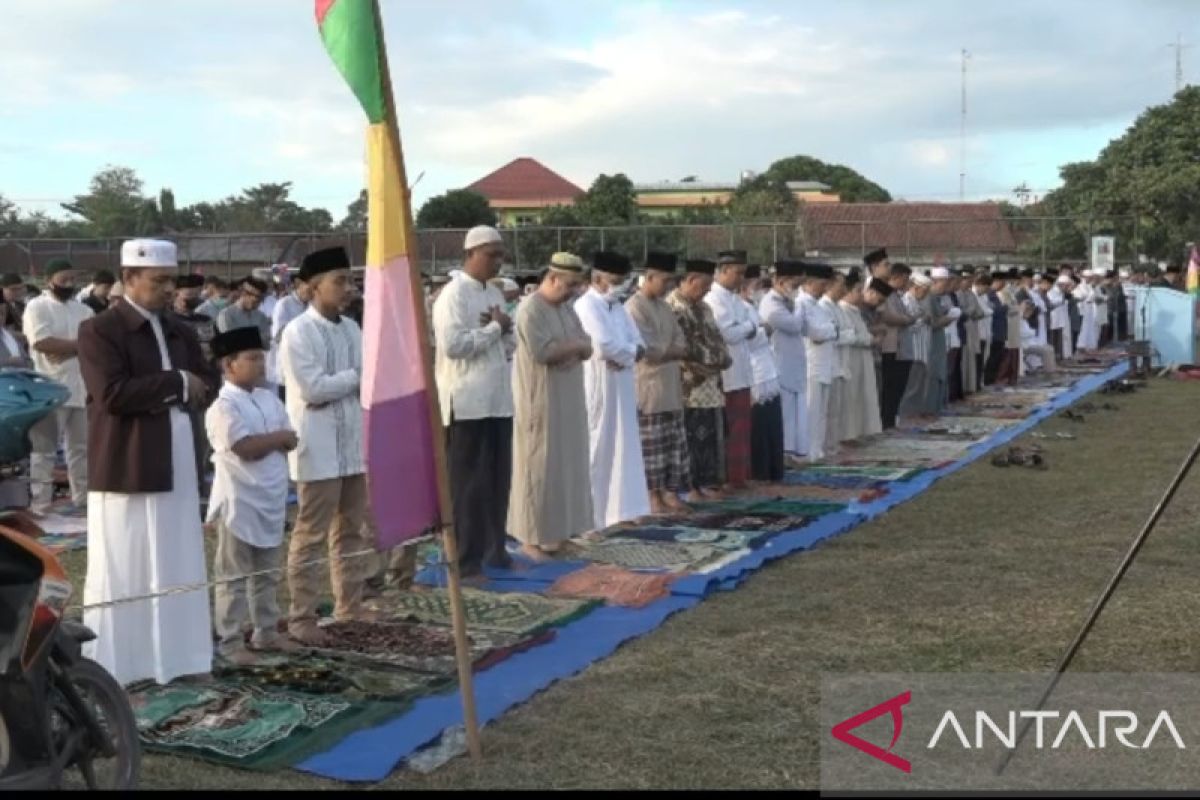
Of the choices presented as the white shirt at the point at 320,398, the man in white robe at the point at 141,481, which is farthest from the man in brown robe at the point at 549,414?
the man in white robe at the point at 141,481

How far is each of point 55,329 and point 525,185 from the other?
2719 inches

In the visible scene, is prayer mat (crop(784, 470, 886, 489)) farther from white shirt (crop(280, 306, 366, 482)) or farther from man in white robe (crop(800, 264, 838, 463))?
white shirt (crop(280, 306, 366, 482))

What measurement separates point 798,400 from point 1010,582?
15.3 ft

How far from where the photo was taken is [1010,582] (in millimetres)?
7008

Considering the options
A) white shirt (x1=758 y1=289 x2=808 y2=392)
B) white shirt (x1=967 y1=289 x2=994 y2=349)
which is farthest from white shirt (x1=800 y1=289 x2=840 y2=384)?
white shirt (x1=967 y1=289 x2=994 y2=349)

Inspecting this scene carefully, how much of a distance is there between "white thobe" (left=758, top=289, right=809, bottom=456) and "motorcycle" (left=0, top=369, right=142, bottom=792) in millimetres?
7494

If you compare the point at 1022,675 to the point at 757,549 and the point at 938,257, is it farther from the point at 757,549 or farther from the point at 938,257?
the point at 938,257

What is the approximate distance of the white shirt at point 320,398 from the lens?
579 cm

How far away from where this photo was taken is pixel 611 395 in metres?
8.47

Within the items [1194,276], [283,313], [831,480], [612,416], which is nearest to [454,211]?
[1194,276]

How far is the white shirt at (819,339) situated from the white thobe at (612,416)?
120 inches

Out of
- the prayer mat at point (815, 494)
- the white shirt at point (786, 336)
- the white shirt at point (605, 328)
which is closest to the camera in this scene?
→ the white shirt at point (605, 328)

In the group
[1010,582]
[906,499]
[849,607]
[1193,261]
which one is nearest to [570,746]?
[849,607]

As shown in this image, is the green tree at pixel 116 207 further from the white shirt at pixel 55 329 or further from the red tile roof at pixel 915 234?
the white shirt at pixel 55 329
